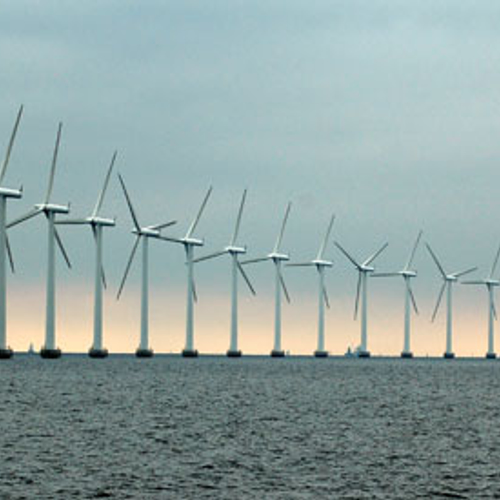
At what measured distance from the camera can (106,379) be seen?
18825 centimetres

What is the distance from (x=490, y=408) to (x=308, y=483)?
6236 cm

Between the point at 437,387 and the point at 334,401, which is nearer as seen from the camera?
the point at 334,401

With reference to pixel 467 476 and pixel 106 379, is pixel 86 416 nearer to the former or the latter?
pixel 467 476

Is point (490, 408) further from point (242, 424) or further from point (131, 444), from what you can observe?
point (131, 444)

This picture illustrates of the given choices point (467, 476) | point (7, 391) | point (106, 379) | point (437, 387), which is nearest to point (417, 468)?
point (467, 476)

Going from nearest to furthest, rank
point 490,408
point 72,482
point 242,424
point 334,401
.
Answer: point 72,482, point 242,424, point 490,408, point 334,401

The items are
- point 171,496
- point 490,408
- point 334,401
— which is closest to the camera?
point 171,496

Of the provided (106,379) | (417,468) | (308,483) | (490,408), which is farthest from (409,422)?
(106,379)

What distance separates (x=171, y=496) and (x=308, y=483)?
773 cm

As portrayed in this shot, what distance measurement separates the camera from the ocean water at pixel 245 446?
64.6 meters

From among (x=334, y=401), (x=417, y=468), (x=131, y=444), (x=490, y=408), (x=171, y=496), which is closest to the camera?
(x=171, y=496)

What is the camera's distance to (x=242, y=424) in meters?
101

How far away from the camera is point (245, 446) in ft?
274

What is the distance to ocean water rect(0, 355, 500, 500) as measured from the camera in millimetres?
64625
